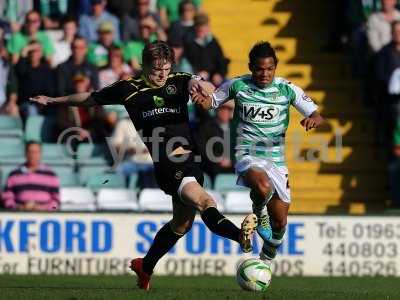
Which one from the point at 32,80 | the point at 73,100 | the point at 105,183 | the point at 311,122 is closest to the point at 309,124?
the point at 311,122

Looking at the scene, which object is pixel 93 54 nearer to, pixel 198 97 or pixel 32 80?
pixel 32 80

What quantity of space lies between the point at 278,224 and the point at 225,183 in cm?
590

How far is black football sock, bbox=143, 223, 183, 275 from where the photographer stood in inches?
494

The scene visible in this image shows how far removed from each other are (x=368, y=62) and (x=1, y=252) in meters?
7.01

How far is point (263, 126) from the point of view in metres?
12.9

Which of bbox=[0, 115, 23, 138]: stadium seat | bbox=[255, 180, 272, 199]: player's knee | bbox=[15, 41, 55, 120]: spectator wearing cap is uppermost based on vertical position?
bbox=[15, 41, 55, 120]: spectator wearing cap

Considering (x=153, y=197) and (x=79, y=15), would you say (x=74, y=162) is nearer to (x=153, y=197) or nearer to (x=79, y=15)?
(x=153, y=197)

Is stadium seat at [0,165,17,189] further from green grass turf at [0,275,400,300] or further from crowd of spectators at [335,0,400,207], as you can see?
crowd of spectators at [335,0,400,207]

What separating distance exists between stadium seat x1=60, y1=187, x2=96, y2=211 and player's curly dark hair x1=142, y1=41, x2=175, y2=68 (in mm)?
6370

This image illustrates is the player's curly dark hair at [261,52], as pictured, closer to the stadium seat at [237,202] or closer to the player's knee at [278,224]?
the player's knee at [278,224]

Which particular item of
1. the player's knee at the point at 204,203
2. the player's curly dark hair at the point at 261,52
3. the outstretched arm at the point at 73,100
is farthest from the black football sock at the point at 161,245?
the player's curly dark hair at the point at 261,52

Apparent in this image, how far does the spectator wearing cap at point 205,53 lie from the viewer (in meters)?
20.1

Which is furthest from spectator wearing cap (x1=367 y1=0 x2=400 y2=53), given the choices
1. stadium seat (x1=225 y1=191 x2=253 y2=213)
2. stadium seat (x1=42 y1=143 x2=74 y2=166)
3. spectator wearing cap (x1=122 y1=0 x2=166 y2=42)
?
stadium seat (x1=42 y1=143 x2=74 y2=166)

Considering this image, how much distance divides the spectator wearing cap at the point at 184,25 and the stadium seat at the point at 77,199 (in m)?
3.19
